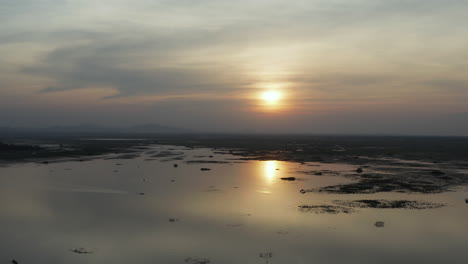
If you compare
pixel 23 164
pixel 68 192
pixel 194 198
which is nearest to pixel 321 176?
pixel 194 198

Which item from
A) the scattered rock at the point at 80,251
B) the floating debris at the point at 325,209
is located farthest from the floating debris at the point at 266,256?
the floating debris at the point at 325,209

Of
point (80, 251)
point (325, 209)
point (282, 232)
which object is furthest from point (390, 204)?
point (80, 251)

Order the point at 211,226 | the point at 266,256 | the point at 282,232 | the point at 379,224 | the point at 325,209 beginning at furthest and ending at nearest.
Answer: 1. the point at 325,209
2. the point at 379,224
3. the point at 211,226
4. the point at 282,232
5. the point at 266,256

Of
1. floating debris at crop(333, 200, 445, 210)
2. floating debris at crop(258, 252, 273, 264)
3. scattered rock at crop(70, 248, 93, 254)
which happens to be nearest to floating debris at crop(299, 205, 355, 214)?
floating debris at crop(333, 200, 445, 210)

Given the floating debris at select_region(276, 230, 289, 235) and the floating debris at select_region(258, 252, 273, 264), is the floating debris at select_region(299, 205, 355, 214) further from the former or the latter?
the floating debris at select_region(258, 252, 273, 264)

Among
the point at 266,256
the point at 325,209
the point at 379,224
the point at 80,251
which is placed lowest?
the point at 266,256

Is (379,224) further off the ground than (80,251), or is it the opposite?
(379,224)

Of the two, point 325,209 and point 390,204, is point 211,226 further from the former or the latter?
point 390,204

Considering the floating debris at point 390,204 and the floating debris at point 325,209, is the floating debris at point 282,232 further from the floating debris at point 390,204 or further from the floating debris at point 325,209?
the floating debris at point 390,204
